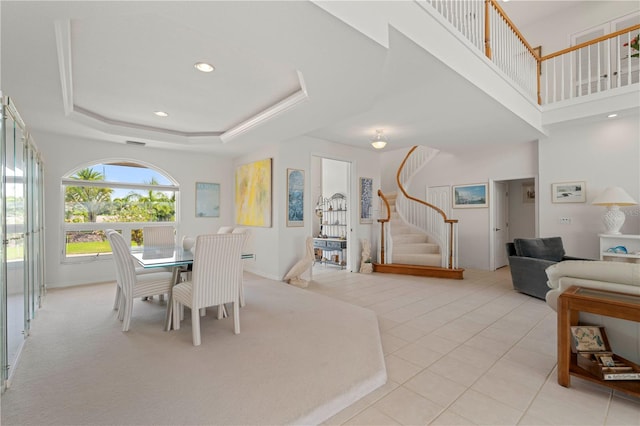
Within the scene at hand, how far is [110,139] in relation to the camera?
17.2 feet

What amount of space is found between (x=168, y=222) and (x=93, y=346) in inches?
150

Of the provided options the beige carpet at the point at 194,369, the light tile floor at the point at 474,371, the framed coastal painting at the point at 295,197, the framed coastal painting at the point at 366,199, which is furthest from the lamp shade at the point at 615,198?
the framed coastal painting at the point at 295,197

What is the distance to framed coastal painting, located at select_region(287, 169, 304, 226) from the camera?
5555mm

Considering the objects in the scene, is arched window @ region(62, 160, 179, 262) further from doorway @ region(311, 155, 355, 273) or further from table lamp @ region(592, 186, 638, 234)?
table lamp @ region(592, 186, 638, 234)

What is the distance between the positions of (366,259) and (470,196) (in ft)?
9.71

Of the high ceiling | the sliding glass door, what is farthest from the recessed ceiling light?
the sliding glass door

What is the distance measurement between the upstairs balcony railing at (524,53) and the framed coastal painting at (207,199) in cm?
537

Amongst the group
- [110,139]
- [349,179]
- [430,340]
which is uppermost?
[110,139]

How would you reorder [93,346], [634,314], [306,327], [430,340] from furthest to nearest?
[306,327] < [430,340] < [93,346] < [634,314]

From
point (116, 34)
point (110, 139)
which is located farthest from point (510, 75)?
point (110, 139)

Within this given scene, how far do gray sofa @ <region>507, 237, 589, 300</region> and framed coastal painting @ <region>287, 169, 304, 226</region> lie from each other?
12.1 ft

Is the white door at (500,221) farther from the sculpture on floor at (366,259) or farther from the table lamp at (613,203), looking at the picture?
the sculpture on floor at (366,259)

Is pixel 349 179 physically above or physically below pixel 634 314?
above

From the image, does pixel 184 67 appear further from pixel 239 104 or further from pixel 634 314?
pixel 634 314
